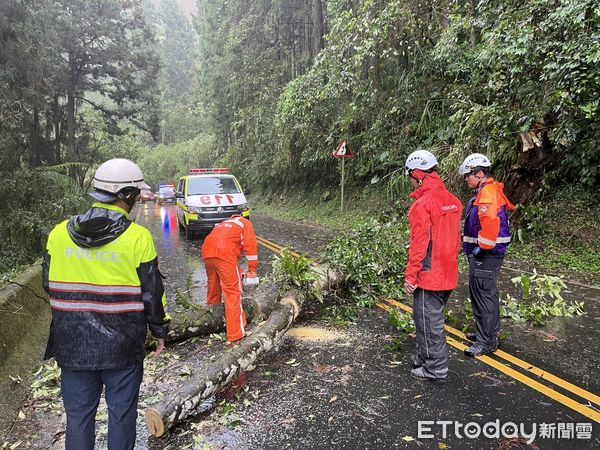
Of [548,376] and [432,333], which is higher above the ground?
[432,333]

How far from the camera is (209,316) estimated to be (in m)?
5.65

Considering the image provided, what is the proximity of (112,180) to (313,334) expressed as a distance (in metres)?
3.52

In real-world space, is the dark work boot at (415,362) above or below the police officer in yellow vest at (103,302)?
below

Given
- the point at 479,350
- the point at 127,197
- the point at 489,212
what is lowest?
the point at 479,350

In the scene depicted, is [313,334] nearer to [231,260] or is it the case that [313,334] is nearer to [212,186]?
[231,260]

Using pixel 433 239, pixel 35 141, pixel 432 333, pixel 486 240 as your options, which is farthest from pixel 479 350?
pixel 35 141

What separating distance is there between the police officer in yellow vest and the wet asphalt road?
33.2 inches

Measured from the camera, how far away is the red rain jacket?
14.0 ft

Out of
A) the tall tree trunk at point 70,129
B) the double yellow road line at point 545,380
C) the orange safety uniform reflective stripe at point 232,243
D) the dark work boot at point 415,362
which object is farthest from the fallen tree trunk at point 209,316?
the tall tree trunk at point 70,129

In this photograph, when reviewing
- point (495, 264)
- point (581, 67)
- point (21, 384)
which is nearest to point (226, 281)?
point (21, 384)

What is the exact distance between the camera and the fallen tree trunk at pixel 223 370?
3.51m

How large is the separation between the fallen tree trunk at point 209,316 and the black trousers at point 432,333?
205 cm
